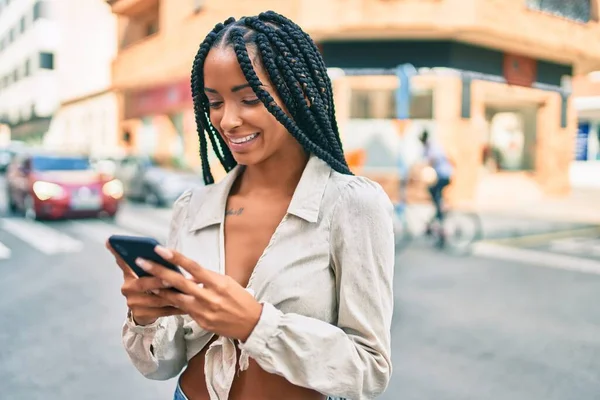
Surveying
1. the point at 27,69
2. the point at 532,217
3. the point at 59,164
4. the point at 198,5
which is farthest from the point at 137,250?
the point at 27,69

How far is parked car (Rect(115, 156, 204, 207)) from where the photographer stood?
14.8 m

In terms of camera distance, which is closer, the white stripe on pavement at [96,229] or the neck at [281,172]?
the neck at [281,172]

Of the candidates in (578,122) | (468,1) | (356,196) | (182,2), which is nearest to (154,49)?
(182,2)

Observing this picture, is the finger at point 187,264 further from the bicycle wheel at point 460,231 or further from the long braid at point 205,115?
the bicycle wheel at point 460,231

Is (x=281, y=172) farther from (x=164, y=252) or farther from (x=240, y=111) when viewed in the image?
(x=164, y=252)

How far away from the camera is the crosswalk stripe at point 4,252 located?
7.77 meters

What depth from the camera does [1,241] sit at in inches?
356

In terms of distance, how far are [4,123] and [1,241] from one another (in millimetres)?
49218

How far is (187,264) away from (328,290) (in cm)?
33

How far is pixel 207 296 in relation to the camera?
96 centimetres

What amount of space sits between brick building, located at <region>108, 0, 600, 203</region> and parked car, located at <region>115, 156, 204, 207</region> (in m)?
1.27

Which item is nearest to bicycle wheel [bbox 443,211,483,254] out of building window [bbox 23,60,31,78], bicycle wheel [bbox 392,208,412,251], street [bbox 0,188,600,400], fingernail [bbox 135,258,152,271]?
bicycle wheel [bbox 392,208,412,251]

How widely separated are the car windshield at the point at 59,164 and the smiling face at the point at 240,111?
38.1ft

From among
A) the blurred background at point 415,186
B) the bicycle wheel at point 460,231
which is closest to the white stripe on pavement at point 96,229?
the blurred background at point 415,186
